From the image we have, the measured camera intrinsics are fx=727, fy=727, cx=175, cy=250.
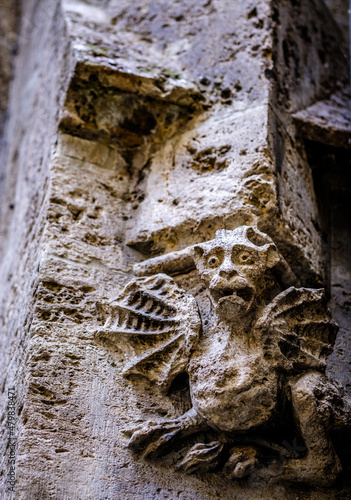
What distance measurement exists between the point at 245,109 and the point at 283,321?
93 cm

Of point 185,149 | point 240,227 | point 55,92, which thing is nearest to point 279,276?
point 240,227

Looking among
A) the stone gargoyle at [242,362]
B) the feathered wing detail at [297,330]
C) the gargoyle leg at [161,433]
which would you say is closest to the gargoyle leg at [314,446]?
the stone gargoyle at [242,362]

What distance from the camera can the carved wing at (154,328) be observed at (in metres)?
2.27

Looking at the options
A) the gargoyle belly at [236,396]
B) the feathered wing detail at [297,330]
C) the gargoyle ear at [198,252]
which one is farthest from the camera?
the gargoyle ear at [198,252]

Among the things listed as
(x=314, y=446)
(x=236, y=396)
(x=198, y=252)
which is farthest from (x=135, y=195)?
(x=314, y=446)

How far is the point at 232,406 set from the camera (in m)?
2.10

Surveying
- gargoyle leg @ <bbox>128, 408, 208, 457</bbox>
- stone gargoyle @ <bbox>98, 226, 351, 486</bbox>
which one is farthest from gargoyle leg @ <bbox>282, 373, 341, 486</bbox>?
gargoyle leg @ <bbox>128, 408, 208, 457</bbox>

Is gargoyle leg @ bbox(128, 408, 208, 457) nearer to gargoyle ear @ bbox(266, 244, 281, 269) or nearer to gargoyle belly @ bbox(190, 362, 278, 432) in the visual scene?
gargoyle belly @ bbox(190, 362, 278, 432)

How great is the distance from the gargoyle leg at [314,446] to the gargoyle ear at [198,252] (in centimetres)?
54

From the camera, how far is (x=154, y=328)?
2.34m

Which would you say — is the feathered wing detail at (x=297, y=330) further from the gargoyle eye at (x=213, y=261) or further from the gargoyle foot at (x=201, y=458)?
the gargoyle foot at (x=201, y=458)

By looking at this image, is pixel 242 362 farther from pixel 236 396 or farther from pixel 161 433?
pixel 161 433

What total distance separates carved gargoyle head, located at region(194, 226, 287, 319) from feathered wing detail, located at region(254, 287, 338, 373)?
7 centimetres

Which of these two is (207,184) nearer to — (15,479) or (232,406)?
(232,406)
